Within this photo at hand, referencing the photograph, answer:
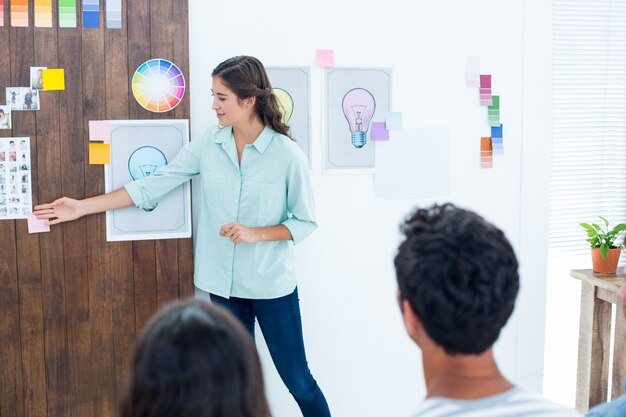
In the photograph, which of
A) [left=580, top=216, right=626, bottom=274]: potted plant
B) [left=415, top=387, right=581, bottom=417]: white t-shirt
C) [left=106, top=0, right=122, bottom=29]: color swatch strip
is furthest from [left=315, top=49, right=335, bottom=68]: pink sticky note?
[left=415, top=387, right=581, bottom=417]: white t-shirt

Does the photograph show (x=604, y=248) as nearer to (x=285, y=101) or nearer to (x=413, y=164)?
(x=413, y=164)

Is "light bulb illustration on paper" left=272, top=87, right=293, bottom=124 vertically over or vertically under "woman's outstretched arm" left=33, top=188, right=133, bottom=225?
over

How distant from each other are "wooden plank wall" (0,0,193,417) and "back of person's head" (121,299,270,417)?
1.86 meters

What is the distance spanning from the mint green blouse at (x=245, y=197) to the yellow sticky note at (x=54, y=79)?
17.2 inches

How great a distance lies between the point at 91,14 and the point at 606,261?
2267 millimetres

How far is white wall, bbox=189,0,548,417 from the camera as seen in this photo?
3.02m

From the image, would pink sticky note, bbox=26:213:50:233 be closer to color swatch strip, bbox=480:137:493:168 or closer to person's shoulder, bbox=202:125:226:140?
person's shoulder, bbox=202:125:226:140

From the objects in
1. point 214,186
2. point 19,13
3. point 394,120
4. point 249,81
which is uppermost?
point 19,13

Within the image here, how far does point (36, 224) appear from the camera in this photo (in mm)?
2773

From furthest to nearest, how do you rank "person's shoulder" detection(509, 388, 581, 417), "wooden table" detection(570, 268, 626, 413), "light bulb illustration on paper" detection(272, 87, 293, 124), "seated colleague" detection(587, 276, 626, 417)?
"wooden table" detection(570, 268, 626, 413) → "light bulb illustration on paper" detection(272, 87, 293, 124) → "seated colleague" detection(587, 276, 626, 417) → "person's shoulder" detection(509, 388, 581, 417)

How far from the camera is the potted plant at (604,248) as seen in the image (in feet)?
10.4

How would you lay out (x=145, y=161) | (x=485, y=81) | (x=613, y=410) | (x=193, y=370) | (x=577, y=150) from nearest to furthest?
(x=193, y=370) → (x=613, y=410) → (x=145, y=161) → (x=485, y=81) → (x=577, y=150)

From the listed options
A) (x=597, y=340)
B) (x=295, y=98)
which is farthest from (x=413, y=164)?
(x=597, y=340)

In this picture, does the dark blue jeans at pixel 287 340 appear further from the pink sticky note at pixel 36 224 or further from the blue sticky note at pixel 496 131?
the blue sticky note at pixel 496 131
